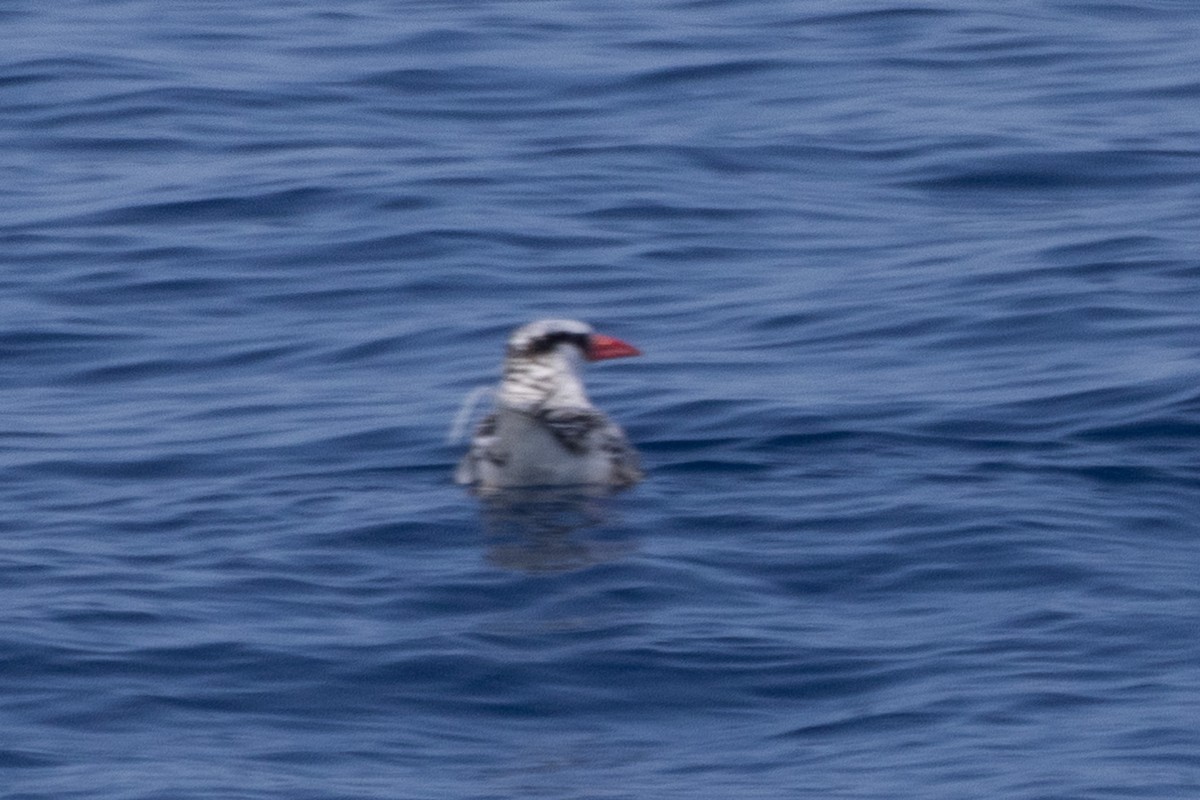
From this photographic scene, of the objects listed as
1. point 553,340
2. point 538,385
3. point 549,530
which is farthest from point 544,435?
point 549,530

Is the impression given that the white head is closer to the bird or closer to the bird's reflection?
→ the bird

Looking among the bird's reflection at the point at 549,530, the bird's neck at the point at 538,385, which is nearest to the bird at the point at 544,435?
the bird's neck at the point at 538,385

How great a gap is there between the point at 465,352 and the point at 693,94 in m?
6.95

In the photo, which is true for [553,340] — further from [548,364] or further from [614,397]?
[614,397]

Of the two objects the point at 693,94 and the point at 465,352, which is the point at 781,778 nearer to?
the point at 465,352

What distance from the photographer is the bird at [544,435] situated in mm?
14805

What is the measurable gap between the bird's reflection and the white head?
0.48m

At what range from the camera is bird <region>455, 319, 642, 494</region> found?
48.6ft

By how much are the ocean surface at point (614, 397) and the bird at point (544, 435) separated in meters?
0.17

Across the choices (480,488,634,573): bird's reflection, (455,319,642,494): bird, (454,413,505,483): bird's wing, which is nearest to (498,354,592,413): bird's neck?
(455,319,642,494): bird

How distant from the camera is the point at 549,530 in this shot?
46.9 feet

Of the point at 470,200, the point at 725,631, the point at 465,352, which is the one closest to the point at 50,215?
the point at 470,200

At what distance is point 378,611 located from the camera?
12844 mm

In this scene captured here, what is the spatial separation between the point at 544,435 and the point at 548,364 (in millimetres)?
414
